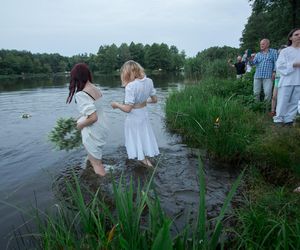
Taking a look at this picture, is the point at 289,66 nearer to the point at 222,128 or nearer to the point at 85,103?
the point at 222,128

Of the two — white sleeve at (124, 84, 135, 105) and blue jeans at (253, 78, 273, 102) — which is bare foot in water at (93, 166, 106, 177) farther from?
blue jeans at (253, 78, 273, 102)

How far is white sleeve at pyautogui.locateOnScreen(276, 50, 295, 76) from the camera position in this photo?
6454mm

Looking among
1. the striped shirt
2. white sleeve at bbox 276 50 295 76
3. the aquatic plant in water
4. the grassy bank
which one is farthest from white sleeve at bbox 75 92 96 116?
the striped shirt

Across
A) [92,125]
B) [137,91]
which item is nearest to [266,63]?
[137,91]

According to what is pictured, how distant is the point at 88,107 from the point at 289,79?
4.44 metres

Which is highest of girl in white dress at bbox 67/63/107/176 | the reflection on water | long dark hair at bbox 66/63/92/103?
long dark hair at bbox 66/63/92/103

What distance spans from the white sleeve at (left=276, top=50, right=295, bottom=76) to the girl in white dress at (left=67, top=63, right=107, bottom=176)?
4.07m

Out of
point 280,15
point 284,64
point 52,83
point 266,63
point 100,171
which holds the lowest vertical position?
point 52,83

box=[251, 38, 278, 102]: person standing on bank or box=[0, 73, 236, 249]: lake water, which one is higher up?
box=[251, 38, 278, 102]: person standing on bank

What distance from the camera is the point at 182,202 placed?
4488 millimetres

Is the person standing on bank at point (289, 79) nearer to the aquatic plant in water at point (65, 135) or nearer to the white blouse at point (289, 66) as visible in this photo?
the white blouse at point (289, 66)

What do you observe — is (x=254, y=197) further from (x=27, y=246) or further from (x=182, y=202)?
(x=27, y=246)

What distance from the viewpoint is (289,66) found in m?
6.46

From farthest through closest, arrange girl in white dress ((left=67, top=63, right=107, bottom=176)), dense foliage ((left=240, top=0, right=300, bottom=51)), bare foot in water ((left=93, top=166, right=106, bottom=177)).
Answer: dense foliage ((left=240, top=0, right=300, bottom=51)) → bare foot in water ((left=93, top=166, right=106, bottom=177)) → girl in white dress ((left=67, top=63, right=107, bottom=176))
